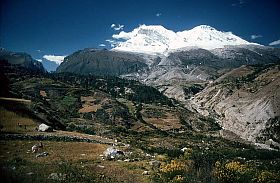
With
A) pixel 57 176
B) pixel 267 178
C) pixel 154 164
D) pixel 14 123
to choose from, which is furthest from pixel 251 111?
pixel 57 176

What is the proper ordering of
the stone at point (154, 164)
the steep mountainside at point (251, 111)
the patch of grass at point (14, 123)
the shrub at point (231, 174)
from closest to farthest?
the shrub at point (231, 174) < the stone at point (154, 164) < the patch of grass at point (14, 123) < the steep mountainside at point (251, 111)

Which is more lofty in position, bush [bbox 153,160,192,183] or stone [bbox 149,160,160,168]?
bush [bbox 153,160,192,183]

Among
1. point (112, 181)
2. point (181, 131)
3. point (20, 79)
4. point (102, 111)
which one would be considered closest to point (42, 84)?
point (20, 79)

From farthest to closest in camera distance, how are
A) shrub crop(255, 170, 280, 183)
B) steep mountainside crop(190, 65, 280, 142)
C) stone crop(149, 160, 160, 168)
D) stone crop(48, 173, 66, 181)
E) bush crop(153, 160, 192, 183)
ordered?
steep mountainside crop(190, 65, 280, 142)
stone crop(149, 160, 160, 168)
stone crop(48, 173, 66, 181)
bush crop(153, 160, 192, 183)
shrub crop(255, 170, 280, 183)

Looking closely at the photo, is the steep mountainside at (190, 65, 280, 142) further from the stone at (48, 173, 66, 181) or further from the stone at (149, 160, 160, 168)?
the stone at (48, 173, 66, 181)

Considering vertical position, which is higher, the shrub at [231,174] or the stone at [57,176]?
the shrub at [231,174]

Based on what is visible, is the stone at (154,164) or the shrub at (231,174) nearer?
the shrub at (231,174)

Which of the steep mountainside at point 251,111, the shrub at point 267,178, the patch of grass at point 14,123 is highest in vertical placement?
the shrub at point 267,178

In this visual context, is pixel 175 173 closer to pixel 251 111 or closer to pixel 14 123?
pixel 14 123

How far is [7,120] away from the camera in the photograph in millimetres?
39562

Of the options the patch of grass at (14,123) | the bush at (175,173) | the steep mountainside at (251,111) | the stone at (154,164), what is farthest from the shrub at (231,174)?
the steep mountainside at (251,111)

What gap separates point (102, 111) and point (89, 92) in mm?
38390

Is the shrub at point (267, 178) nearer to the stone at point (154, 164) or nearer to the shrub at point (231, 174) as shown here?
the shrub at point (231, 174)

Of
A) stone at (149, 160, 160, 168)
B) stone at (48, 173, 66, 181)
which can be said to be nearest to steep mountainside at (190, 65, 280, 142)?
stone at (149, 160, 160, 168)
